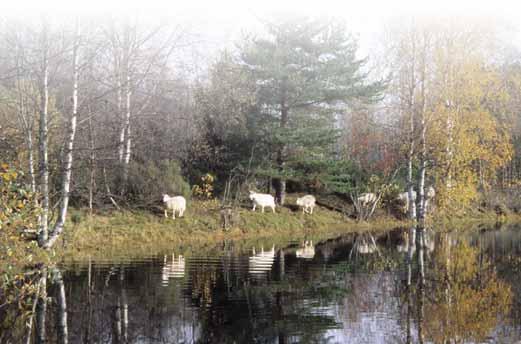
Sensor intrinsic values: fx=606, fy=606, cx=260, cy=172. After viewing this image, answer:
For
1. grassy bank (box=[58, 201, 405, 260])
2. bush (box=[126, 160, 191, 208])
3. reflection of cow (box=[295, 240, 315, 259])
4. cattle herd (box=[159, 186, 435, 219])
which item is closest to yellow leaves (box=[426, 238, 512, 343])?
reflection of cow (box=[295, 240, 315, 259])

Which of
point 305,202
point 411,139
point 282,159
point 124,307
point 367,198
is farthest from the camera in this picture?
point 367,198

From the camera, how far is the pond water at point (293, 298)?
33.1 ft

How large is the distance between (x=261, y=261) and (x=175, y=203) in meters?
6.75

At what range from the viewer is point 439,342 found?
9484mm

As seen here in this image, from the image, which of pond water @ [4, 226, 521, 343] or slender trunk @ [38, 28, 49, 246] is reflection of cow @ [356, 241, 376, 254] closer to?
pond water @ [4, 226, 521, 343]

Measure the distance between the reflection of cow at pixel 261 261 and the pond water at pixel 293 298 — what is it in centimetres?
3

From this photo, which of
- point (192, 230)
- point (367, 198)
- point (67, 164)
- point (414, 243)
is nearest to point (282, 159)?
point (367, 198)

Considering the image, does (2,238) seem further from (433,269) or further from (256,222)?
(256,222)

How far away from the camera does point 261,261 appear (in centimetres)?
1867

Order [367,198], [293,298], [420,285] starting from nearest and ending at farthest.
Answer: [293,298] → [420,285] → [367,198]

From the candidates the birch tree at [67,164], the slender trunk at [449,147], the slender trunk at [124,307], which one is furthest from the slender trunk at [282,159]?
the slender trunk at [124,307]

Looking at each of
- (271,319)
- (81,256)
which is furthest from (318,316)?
(81,256)

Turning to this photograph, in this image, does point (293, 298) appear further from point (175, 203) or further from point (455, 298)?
point (175, 203)

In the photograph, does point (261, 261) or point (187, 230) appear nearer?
point (261, 261)
